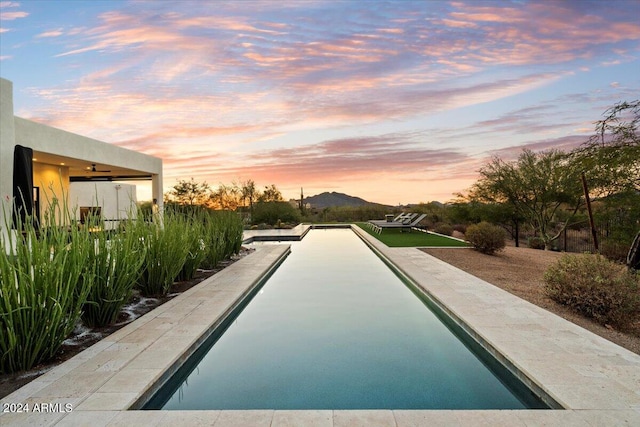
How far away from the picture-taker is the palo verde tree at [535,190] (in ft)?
46.3

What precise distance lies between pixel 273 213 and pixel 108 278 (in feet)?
56.3

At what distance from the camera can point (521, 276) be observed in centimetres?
655

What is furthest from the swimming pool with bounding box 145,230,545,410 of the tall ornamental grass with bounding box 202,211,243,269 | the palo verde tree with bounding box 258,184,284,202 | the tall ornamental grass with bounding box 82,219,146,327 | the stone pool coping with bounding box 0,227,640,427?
the palo verde tree with bounding box 258,184,284,202

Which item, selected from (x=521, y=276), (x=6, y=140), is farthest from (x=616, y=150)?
(x=6, y=140)

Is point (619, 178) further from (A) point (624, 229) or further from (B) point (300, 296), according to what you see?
(B) point (300, 296)

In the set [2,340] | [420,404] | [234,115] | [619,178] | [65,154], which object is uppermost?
[234,115]

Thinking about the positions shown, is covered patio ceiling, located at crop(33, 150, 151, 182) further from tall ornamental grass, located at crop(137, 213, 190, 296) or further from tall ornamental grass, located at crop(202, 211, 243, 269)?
tall ornamental grass, located at crop(137, 213, 190, 296)

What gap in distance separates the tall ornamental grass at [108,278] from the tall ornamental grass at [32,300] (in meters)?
0.57

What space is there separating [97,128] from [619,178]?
46.9ft

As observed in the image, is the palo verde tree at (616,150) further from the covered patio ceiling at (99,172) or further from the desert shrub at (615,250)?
the covered patio ceiling at (99,172)

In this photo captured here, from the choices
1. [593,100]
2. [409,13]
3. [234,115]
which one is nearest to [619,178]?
[593,100]

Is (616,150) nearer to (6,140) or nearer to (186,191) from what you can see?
(6,140)

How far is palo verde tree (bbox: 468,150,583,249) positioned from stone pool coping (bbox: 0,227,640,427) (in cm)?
1146

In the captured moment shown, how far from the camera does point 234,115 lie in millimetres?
12602
